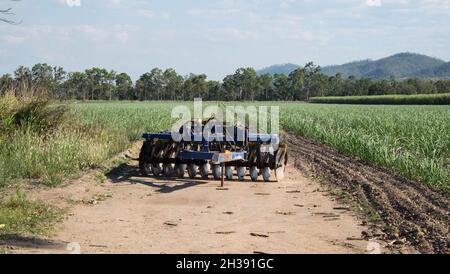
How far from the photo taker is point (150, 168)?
42.4 ft

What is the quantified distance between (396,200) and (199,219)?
11.1 ft

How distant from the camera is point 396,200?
8898mm

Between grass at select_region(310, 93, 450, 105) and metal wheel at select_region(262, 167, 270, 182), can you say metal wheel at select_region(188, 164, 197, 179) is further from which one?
grass at select_region(310, 93, 450, 105)

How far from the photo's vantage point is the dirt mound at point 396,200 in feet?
22.1

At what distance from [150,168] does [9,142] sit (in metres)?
3.48

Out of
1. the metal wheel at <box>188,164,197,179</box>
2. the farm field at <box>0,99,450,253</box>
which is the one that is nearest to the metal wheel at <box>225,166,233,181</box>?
the metal wheel at <box>188,164,197,179</box>

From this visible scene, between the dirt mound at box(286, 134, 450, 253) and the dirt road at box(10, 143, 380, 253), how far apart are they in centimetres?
52

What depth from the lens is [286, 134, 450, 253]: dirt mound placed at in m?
6.74

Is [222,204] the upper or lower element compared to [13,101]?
lower

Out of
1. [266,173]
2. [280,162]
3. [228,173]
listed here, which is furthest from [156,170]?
[280,162]

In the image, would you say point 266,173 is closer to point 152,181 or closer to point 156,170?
point 152,181

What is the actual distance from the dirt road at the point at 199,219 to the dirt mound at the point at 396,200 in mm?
515
